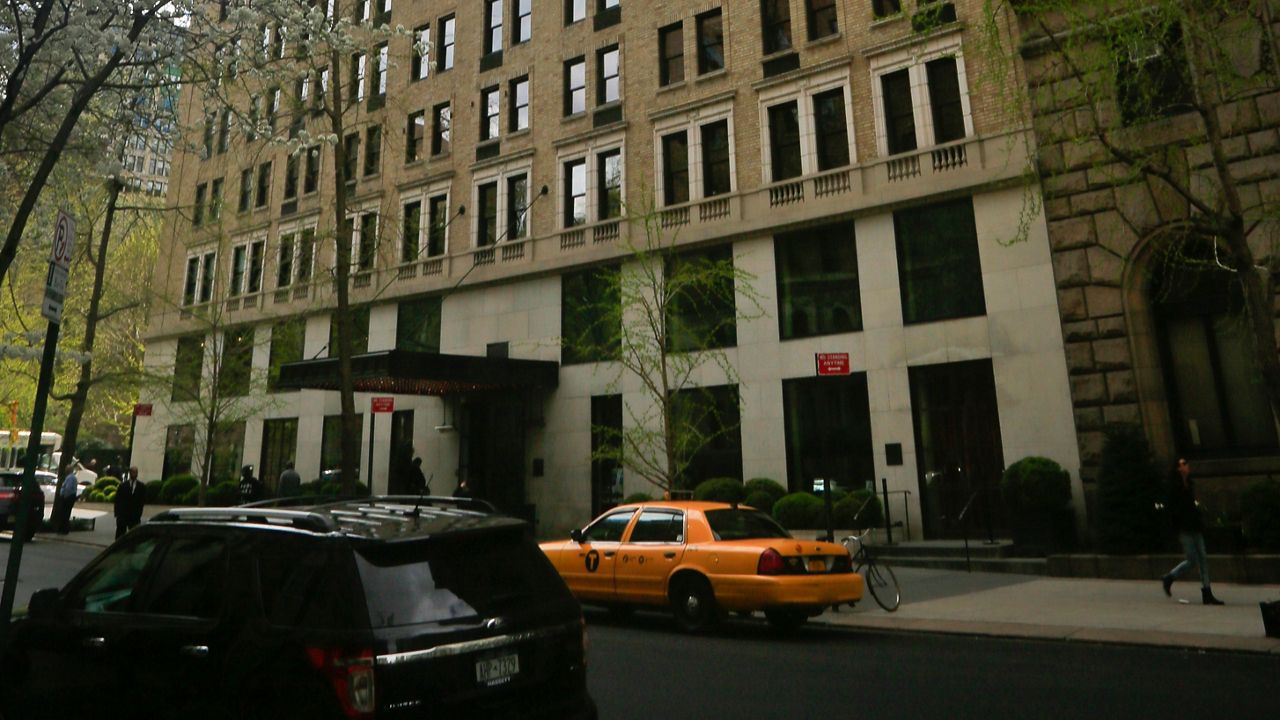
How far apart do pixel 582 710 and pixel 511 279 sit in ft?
76.9

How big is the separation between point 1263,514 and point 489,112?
25.8 metres

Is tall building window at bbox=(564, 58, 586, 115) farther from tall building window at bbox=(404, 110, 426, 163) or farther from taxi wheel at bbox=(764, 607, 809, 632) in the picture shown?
taxi wheel at bbox=(764, 607, 809, 632)

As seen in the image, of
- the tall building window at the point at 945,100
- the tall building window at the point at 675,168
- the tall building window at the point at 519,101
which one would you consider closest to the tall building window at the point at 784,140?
the tall building window at the point at 675,168

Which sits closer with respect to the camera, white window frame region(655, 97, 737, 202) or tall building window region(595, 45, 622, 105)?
white window frame region(655, 97, 737, 202)

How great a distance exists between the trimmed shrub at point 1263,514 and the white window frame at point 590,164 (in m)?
17.6

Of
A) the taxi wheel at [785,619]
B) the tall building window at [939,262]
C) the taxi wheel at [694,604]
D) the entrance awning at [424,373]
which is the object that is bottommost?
the taxi wheel at [785,619]

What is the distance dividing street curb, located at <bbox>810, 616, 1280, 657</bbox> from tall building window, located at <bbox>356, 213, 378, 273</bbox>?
14966 mm

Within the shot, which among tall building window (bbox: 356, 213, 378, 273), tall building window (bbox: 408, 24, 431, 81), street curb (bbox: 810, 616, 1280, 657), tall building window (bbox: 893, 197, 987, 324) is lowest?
street curb (bbox: 810, 616, 1280, 657)

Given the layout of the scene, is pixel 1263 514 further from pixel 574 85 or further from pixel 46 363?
pixel 574 85

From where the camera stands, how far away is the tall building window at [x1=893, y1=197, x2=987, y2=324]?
19.4m

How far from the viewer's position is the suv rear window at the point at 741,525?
35.2 feet

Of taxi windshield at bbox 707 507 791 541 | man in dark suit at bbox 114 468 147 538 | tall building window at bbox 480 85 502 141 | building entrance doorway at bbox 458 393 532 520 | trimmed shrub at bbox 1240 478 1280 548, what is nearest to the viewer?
taxi windshield at bbox 707 507 791 541

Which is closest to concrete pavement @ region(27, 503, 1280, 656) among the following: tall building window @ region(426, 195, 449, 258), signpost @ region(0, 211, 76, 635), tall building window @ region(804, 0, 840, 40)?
signpost @ region(0, 211, 76, 635)

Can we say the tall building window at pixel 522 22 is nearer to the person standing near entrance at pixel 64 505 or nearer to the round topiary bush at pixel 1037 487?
the person standing near entrance at pixel 64 505
